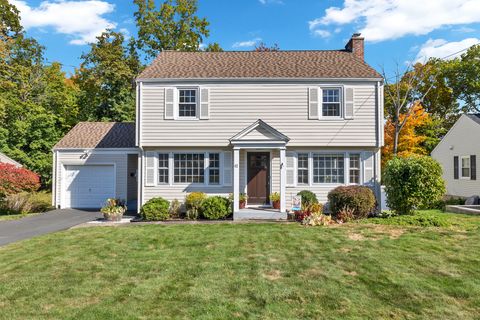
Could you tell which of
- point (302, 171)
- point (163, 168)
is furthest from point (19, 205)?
point (302, 171)

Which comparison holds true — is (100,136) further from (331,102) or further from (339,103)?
(339,103)

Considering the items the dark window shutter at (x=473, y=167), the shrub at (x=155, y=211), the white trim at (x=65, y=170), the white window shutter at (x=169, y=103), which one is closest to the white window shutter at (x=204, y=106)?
the white window shutter at (x=169, y=103)

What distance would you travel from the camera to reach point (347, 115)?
13672 mm

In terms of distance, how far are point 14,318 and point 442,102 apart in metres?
38.4

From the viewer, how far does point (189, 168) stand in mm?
13969

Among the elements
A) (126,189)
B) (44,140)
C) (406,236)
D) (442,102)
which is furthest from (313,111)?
(442,102)

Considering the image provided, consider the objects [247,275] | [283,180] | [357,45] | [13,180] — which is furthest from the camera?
[357,45]

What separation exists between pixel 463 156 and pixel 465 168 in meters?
0.79

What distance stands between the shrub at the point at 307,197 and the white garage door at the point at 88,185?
10.1 meters

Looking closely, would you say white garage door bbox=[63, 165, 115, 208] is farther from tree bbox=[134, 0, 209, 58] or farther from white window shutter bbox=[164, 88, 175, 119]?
tree bbox=[134, 0, 209, 58]

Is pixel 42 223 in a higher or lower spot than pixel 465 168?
lower

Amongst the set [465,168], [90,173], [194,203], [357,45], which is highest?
[357,45]

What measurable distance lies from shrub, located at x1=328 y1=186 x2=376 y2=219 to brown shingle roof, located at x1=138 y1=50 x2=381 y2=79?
522 centimetres

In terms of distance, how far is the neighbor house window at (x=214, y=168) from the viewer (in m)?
13.9
